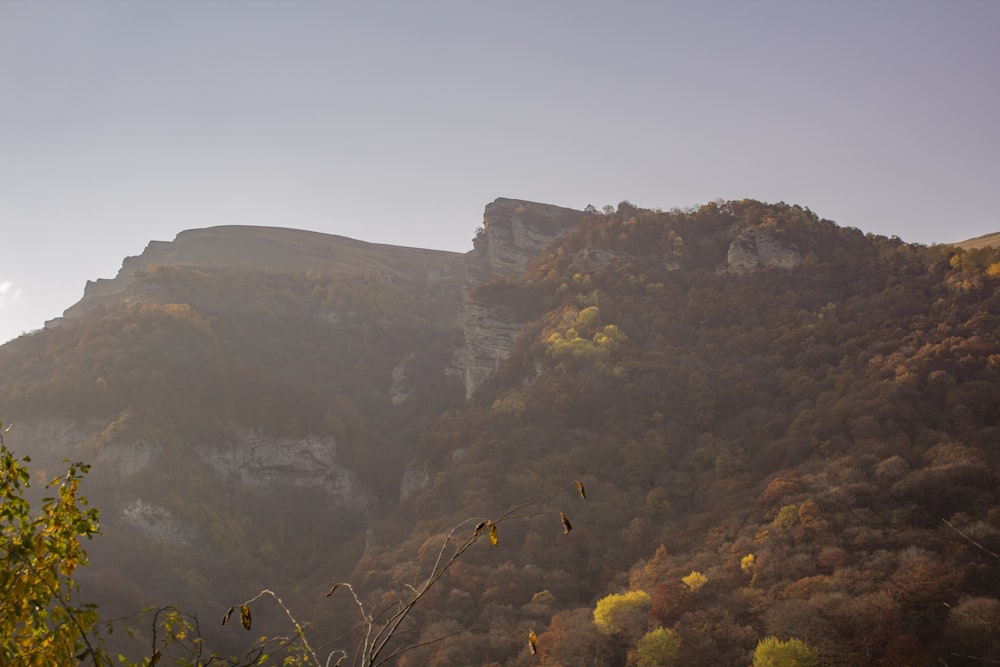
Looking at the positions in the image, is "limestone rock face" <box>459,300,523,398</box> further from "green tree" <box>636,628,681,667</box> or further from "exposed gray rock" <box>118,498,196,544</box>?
"green tree" <box>636,628,681,667</box>

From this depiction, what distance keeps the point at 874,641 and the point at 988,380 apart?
30.1m

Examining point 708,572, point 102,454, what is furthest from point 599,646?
point 102,454

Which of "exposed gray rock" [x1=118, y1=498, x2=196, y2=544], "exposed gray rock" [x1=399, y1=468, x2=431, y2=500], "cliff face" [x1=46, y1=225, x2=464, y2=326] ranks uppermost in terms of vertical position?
"cliff face" [x1=46, y1=225, x2=464, y2=326]

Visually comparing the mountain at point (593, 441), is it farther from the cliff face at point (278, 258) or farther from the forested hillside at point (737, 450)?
the cliff face at point (278, 258)

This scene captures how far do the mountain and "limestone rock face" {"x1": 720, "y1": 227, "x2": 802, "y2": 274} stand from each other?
36cm

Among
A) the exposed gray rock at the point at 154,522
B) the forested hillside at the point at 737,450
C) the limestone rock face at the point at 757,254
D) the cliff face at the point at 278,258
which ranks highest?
the cliff face at the point at 278,258

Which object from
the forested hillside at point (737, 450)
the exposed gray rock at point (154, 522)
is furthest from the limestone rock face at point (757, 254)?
the exposed gray rock at point (154, 522)

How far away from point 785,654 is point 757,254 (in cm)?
6151

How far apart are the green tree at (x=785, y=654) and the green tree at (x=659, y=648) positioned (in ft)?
13.1

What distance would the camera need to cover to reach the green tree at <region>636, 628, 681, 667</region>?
31547 millimetres

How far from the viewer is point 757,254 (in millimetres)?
82812

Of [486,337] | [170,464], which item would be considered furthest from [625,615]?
[486,337]

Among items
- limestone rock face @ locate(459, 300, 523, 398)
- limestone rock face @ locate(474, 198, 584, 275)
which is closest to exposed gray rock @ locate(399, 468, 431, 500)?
limestone rock face @ locate(459, 300, 523, 398)

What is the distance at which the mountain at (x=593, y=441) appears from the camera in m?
35.4
